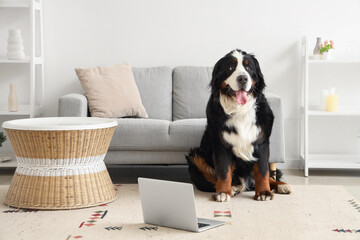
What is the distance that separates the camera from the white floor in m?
3.71

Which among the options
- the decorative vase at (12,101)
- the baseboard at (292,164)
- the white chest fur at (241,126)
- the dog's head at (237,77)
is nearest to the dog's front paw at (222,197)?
the white chest fur at (241,126)

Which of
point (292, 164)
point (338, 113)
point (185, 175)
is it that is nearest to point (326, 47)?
point (338, 113)

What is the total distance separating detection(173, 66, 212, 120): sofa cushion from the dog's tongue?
3.59ft

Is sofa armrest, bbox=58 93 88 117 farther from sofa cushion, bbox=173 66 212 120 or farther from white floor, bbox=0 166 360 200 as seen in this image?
sofa cushion, bbox=173 66 212 120

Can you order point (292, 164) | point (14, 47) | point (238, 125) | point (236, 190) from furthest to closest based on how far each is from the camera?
point (292, 164) < point (14, 47) < point (236, 190) < point (238, 125)

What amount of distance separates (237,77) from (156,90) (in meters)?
1.31

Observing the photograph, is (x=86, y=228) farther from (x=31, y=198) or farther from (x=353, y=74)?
(x=353, y=74)

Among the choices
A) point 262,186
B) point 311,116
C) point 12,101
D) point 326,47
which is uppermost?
point 326,47

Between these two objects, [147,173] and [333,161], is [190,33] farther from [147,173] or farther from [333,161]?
[333,161]

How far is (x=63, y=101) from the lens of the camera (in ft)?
11.7

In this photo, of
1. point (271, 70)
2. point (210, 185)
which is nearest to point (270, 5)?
point (271, 70)

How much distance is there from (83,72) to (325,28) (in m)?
1.92

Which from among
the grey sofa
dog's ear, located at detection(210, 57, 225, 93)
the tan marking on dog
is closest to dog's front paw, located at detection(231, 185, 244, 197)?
the tan marking on dog

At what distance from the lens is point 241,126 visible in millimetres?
2914
